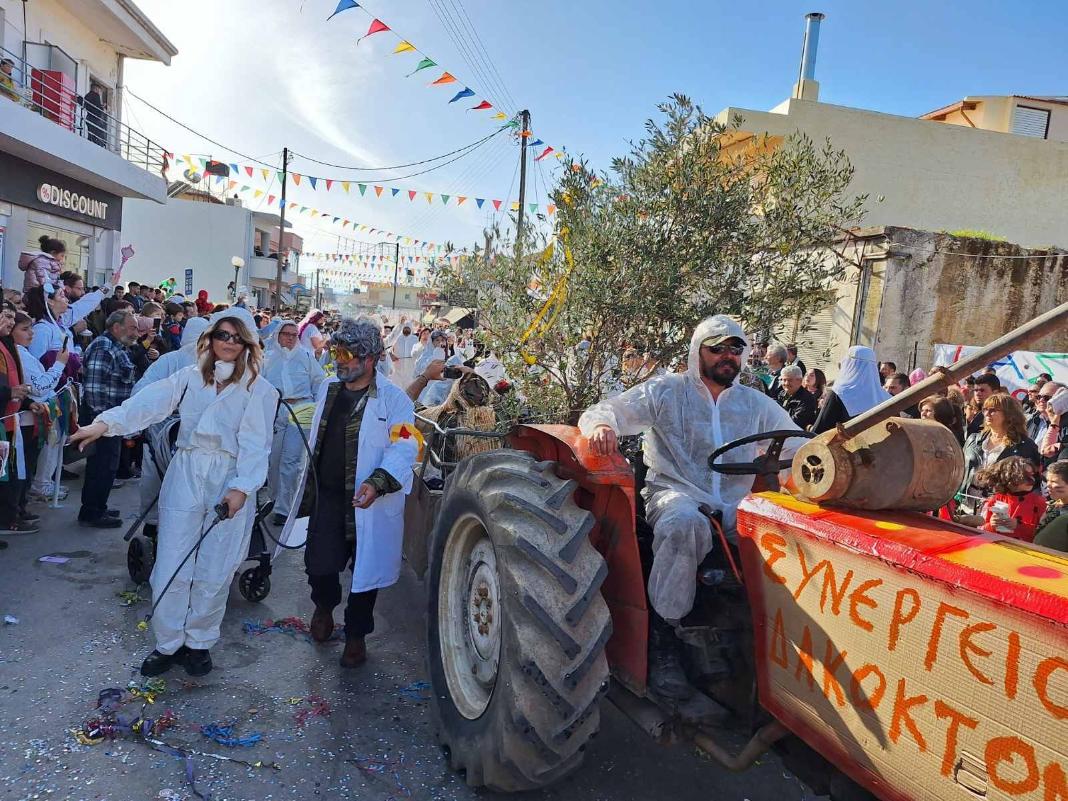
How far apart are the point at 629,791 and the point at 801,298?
4575mm

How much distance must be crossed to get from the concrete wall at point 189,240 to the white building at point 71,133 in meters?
22.6

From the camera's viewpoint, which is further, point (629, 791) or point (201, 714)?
point (201, 714)

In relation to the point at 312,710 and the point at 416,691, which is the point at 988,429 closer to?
the point at 416,691

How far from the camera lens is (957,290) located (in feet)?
48.3

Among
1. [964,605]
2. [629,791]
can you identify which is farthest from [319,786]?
[964,605]

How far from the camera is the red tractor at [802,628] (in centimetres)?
177

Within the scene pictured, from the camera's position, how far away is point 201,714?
3.52 metres

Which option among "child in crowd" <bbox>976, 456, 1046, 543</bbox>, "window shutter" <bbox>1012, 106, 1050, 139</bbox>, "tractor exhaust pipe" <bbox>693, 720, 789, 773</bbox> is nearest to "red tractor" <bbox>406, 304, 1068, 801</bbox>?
"tractor exhaust pipe" <bbox>693, 720, 789, 773</bbox>

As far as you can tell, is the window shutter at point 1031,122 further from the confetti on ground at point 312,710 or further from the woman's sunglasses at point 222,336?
the confetti on ground at point 312,710

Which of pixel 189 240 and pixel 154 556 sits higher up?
pixel 189 240

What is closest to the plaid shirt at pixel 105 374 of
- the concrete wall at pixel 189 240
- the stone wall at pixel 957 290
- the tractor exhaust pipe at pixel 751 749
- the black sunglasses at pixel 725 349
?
the black sunglasses at pixel 725 349

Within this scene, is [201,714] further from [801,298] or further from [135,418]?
[801,298]

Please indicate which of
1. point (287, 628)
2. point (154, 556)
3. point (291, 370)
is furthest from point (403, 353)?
point (287, 628)

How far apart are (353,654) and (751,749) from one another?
7.75ft
